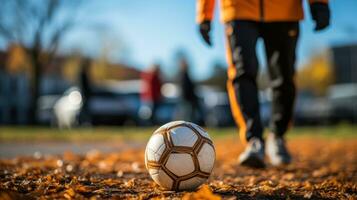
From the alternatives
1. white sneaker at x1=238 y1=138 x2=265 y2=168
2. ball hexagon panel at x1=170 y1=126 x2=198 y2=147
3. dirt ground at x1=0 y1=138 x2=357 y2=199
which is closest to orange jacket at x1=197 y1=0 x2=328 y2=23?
white sneaker at x1=238 y1=138 x2=265 y2=168

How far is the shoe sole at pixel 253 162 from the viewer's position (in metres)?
4.11

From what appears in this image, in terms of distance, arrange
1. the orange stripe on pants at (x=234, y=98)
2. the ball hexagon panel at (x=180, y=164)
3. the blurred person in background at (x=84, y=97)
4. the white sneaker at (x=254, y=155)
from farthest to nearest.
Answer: the blurred person in background at (x=84, y=97), the orange stripe on pants at (x=234, y=98), the white sneaker at (x=254, y=155), the ball hexagon panel at (x=180, y=164)

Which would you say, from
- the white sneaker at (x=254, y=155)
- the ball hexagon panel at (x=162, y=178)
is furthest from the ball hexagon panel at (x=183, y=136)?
the white sneaker at (x=254, y=155)

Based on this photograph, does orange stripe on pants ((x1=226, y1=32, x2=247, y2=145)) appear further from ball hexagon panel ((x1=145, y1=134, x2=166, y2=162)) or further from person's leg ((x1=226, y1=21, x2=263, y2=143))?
ball hexagon panel ((x1=145, y1=134, x2=166, y2=162))

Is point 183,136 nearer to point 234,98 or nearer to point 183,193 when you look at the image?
point 183,193

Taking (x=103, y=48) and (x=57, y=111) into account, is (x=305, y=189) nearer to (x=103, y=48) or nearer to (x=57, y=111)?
(x=57, y=111)

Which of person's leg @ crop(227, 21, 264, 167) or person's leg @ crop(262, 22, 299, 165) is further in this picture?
person's leg @ crop(262, 22, 299, 165)

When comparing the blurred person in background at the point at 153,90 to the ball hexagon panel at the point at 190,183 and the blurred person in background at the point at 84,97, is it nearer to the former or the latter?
the blurred person in background at the point at 84,97

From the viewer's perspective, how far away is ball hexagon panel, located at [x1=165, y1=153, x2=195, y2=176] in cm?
281

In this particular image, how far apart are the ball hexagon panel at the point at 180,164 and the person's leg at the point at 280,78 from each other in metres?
1.96

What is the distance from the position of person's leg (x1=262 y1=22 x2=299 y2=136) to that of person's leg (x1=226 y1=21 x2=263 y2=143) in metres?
0.28

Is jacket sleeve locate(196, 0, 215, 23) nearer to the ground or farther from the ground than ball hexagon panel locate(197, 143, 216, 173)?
farther from the ground

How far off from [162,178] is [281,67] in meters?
2.35

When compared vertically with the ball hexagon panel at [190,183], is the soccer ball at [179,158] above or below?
above
